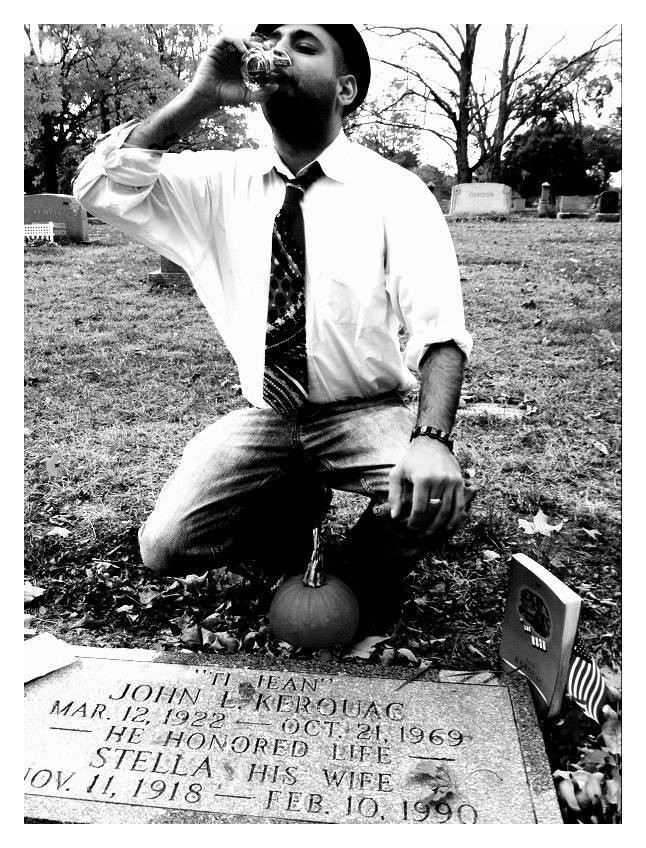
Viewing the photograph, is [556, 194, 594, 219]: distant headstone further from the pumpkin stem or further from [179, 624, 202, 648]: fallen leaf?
[179, 624, 202, 648]: fallen leaf

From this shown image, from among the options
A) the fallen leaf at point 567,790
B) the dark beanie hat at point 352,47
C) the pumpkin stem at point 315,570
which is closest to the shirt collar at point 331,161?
the dark beanie hat at point 352,47

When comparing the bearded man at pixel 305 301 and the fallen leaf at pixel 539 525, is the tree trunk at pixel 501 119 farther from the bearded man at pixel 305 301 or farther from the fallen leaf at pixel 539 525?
the fallen leaf at pixel 539 525

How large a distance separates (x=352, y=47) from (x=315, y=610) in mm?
1689

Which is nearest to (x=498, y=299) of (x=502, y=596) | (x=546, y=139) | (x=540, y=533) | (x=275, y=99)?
(x=546, y=139)

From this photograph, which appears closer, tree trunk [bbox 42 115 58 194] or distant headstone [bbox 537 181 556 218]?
tree trunk [bbox 42 115 58 194]

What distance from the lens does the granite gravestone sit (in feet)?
5.43

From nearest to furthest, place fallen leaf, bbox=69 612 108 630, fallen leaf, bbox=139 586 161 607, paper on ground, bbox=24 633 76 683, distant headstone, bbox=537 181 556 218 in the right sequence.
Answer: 1. paper on ground, bbox=24 633 76 683
2. fallen leaf, bbox=69 612 108 630
3. fallen leaf, bbox=139 586 161 607
4. distant headstone, bbox=537 181 556 218

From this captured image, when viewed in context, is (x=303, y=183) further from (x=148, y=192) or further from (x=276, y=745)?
(x=276, y=745)

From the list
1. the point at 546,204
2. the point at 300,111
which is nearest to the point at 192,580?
the point at 300,111

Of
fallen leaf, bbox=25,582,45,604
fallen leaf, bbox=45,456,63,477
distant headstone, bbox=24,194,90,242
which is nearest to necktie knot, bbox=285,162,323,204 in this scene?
fallen leaf, bbox=25,582,45,604

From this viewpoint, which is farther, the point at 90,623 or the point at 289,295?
the point at 90,623

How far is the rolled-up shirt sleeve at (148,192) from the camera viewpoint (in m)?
2.04

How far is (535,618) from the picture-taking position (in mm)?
2020

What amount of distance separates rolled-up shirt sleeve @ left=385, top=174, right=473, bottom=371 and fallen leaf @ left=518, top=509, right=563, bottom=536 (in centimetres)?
130
